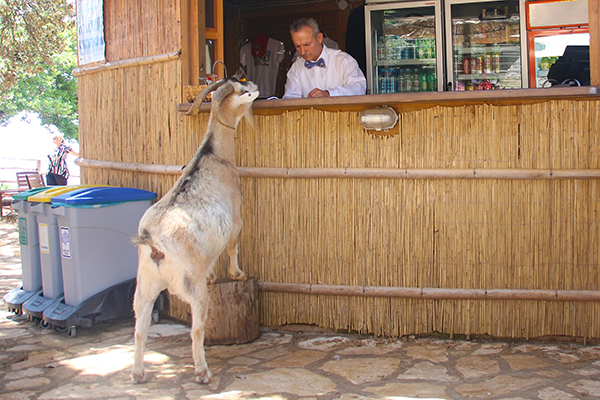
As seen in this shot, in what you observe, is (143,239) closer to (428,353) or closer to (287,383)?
(287,383)

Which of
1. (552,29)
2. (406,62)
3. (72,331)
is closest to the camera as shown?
(72,331)

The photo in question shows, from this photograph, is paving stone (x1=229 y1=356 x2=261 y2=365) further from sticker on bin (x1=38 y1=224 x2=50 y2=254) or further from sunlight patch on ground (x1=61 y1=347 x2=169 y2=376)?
sticker on bin (x1=38 y1=224 x2=50 y2=254)

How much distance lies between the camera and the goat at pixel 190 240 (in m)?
3.30

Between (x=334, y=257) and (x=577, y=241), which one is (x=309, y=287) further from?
(x=577, y=241)

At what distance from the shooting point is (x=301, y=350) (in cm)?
412

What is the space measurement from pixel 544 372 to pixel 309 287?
177cm

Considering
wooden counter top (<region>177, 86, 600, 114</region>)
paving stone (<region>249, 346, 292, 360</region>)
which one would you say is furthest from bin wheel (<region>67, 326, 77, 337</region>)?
wooden counter top (<region>177, 86, 600, 114</region>)

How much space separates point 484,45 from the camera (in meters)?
6.88

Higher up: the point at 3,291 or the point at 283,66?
the point at 283,66

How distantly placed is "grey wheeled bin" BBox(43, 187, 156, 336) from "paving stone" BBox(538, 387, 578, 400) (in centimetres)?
315

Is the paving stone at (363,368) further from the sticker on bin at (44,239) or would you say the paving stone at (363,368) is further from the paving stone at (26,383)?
the sticker on bin at (44,239)

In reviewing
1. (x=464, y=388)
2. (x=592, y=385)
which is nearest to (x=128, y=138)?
(x=464, y=388)

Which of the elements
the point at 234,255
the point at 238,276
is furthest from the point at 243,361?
the point at 234,255

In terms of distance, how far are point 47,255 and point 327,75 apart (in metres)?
3.01
